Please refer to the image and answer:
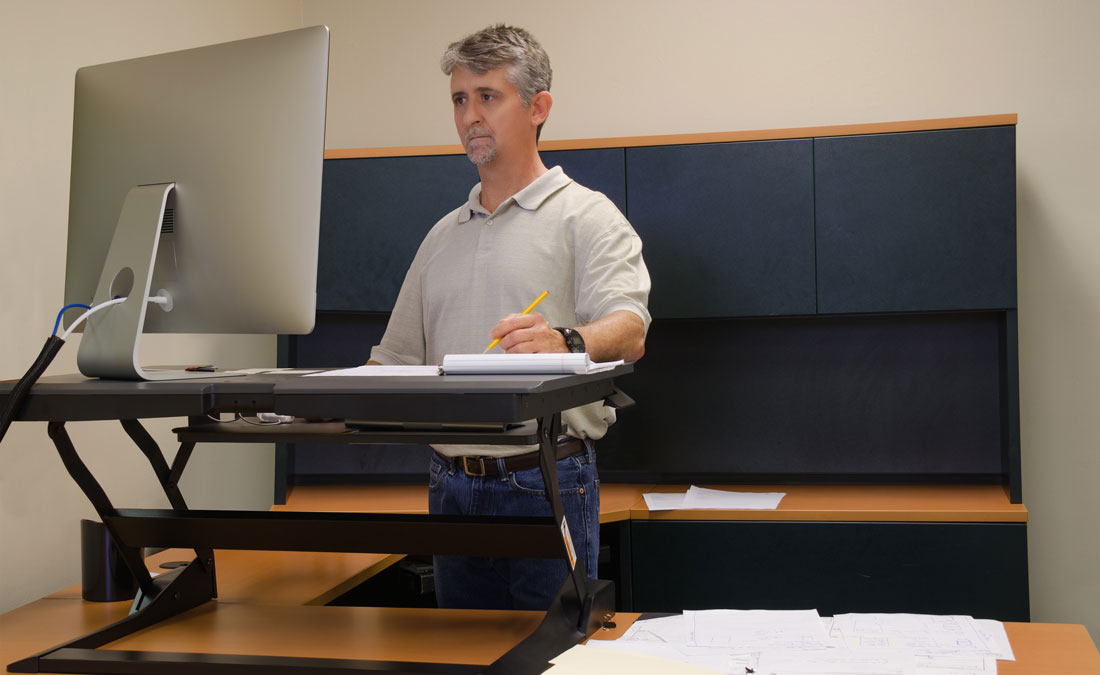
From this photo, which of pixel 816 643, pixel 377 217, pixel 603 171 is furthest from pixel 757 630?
pixel 377 217

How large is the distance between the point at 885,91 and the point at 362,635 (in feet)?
7.66

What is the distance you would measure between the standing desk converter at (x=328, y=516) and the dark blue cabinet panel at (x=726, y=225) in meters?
1.41

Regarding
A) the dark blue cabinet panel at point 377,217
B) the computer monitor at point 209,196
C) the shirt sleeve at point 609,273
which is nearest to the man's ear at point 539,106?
the shirt sleeve at point 609,273

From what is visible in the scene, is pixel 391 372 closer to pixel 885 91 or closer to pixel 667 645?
pixel 667 645

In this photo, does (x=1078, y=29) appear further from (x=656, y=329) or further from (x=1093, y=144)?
(x=656, y=329)

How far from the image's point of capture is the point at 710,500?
2.66 meters

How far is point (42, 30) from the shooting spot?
197 centimetres

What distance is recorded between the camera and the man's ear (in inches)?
72.7

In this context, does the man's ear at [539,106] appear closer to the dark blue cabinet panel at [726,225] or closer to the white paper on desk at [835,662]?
the dark blue cabinet panel at [726,225]

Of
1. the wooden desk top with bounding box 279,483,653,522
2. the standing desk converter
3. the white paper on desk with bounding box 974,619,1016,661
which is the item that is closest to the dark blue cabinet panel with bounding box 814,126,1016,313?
the wooden desk top with bounding box 279,483,653,522

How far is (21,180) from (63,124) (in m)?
0.19

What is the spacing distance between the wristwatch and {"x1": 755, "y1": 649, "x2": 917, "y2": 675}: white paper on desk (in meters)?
0.48

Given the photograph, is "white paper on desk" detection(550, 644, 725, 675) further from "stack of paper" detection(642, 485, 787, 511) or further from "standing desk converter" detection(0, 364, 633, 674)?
"stack of paper" detection(642, 485, 787, 511)

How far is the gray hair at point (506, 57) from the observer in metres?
1.78
